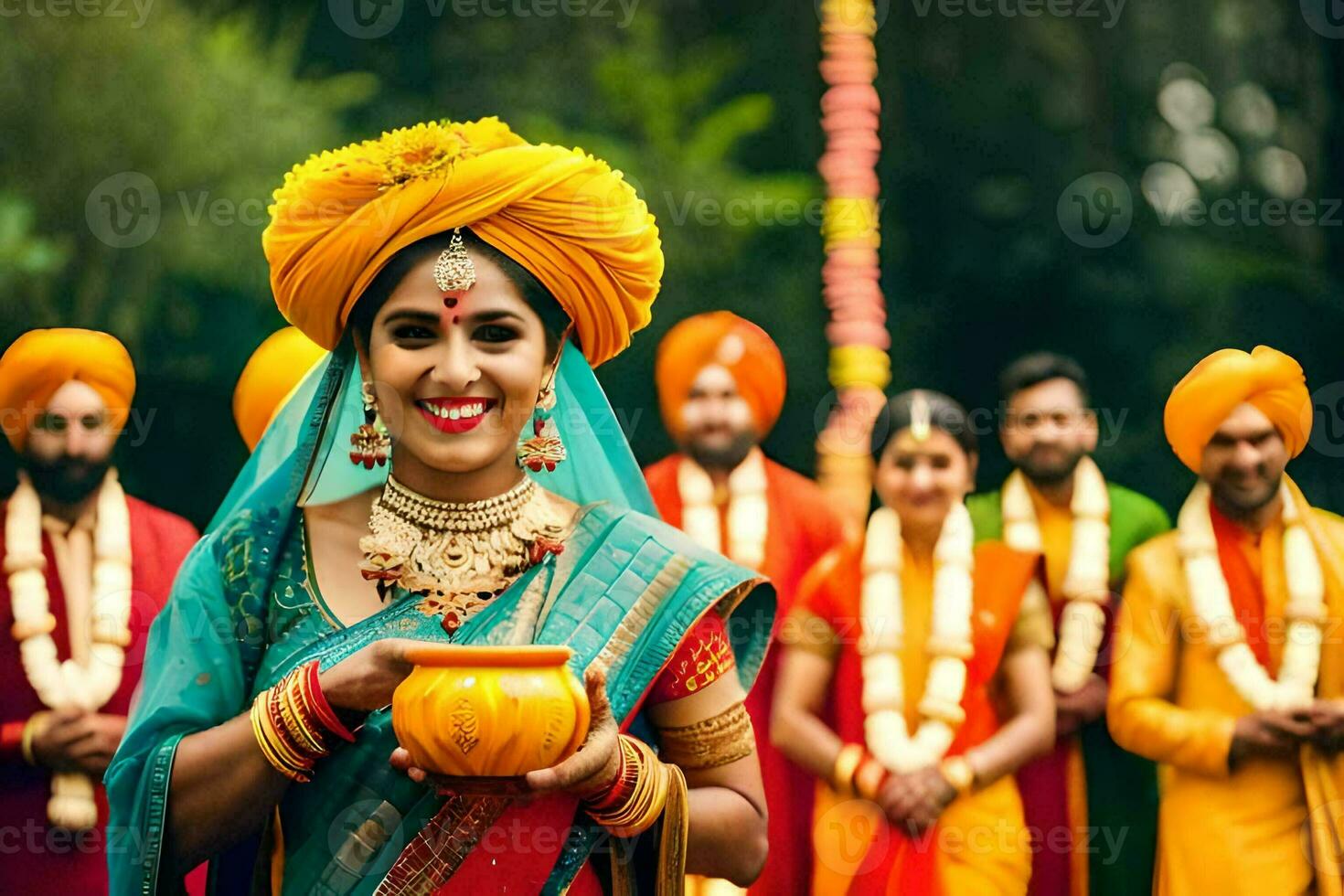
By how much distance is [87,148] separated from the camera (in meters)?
4.92

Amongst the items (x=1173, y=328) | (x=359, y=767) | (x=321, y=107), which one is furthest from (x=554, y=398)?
(x=1173, y=328)

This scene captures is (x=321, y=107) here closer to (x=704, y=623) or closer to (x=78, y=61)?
(x=78, y=61)

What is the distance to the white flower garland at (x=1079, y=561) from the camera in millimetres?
4781

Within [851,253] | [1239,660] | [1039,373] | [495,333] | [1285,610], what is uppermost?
[851,253]

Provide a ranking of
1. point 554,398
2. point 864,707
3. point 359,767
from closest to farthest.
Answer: point 359,767 < point 554,398 < point 864,707

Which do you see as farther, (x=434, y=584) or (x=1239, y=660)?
(x=1239, y=660)

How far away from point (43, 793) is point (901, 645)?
80.4 inches

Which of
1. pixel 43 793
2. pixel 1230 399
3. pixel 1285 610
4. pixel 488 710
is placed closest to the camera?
pixel 488 710

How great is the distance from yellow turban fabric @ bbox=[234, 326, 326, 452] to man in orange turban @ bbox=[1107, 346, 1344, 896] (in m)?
2.07

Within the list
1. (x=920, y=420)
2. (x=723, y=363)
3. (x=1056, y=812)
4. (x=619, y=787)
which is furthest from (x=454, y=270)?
(x=1056, y=812)

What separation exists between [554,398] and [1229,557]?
227 cm

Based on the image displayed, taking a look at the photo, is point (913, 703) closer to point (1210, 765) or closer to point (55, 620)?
point (1210, 765)

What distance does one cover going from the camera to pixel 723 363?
15.9 feet

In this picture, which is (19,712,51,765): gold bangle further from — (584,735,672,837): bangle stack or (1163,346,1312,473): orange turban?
(1163,346,1312,473): orange turban
